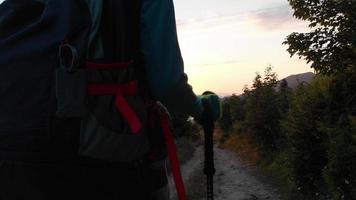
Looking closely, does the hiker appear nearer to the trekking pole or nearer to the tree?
the trekking pole

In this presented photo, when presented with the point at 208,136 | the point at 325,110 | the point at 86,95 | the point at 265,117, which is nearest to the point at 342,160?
the point at 325,110

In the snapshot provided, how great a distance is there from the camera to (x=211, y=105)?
225cm

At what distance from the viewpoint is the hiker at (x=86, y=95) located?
188 cm

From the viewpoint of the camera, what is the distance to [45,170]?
188 centimetres

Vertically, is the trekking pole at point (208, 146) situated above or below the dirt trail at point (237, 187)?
above

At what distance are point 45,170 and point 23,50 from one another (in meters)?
0.45

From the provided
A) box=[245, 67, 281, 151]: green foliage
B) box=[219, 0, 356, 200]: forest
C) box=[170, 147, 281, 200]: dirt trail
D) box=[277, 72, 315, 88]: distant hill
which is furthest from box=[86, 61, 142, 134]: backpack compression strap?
box=[245, 67, 281, 151]: green foliage

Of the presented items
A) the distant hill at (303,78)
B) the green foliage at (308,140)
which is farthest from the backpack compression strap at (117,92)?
the distant hill at (303,78)

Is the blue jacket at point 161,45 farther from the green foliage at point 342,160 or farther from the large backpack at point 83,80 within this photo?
the green foliage at point 342,160

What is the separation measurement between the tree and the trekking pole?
7.91 m

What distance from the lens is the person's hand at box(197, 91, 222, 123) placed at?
2220mm

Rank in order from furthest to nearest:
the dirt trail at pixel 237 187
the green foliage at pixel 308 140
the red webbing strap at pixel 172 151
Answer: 1. the dirt trail at pixel 237 187
2. the green foliage at pixel 308 140
3. the red webbing strap at pixel 172 151

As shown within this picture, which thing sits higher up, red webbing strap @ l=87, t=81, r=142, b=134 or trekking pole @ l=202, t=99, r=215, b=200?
red webbing strap @ l=87, t=81, r=142, b=134

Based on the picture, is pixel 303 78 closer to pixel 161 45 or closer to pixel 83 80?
pixel 161 45
